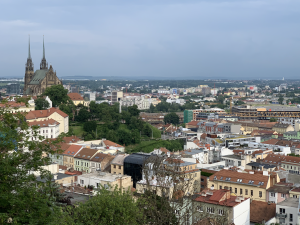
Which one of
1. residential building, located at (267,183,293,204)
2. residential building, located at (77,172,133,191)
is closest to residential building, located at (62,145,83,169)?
residential building, located at (77,172,133,191)

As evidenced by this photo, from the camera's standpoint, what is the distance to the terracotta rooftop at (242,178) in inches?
1284

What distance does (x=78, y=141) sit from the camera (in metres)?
52.2

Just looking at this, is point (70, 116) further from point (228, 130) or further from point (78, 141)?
point (228, 130)

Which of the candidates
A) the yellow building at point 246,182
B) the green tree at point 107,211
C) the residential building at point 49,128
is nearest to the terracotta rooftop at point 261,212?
the yellow building at point 246,182

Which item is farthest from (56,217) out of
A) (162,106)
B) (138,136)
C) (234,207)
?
(162,106)

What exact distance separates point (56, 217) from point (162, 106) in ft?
428

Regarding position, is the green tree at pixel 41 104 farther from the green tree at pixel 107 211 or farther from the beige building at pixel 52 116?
the green tree at pixel 107 211

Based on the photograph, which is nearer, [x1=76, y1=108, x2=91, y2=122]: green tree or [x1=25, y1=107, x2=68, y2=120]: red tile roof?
[x1=25, y1=107, x2=68, y2=120]: red tile roof

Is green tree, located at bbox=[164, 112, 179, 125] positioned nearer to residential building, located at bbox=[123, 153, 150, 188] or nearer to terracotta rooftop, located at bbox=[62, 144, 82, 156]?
terracotta rooftop, located at bbox=[62, 144, 82, 156]

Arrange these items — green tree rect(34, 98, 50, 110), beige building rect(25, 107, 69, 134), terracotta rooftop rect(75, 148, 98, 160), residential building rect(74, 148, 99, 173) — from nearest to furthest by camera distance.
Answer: residential building rect(74, 148, 99, 173)
terracotta rooftop rect(75, 148, 98, 160)
beige building rect(25, 107, 69, 134)
green tree rect(34, 98, 50, 110)

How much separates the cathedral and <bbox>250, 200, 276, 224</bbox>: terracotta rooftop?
6183 centimetres

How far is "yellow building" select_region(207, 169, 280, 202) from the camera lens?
32.3 meters

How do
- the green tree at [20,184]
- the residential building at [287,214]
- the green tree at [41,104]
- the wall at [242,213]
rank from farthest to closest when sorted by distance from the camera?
1. the green tree at [41,104]
2. the residential building at [287,214]
3. the wall at [242,213]
4. the green tree at [20,184]

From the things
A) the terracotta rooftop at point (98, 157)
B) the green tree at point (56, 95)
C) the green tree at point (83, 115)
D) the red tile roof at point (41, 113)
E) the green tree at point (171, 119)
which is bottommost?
the green tree at point (171, 119)
